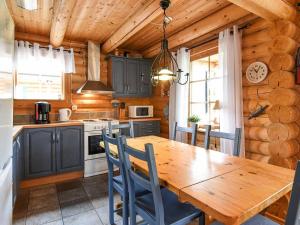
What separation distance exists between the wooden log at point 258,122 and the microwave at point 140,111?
6.88ft

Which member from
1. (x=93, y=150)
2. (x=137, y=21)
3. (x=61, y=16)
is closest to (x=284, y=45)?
(x=137, y=21)

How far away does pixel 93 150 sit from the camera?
11.3ft

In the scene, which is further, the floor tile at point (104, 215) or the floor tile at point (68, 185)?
the floor tile at point (68, 185)

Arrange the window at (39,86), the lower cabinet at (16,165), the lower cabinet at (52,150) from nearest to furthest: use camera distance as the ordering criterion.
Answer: the lower cabinet at (16,165)
the lower cabinet at (52,150)
the window at (39,86)

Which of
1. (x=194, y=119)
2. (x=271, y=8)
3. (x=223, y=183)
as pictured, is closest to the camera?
(x=223, y=183)

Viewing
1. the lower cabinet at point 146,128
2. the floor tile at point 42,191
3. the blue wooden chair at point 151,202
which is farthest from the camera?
the lower cabinet at point 146,128

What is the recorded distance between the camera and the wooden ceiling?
7.80ft

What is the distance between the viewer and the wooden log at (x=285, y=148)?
201 cm

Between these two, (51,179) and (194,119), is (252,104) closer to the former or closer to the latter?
(194,119)

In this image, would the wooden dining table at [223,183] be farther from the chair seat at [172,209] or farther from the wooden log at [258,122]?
the wooden log at [258,122]

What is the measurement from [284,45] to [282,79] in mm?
342

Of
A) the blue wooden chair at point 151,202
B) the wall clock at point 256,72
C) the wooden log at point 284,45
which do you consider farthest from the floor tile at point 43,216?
the wooden log at point 284,45

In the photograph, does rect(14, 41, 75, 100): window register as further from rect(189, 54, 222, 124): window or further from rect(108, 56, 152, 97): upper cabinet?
rect(189, 54, 222, 124): window

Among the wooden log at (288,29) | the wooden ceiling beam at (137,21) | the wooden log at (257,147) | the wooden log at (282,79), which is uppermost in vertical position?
the wooden ceiling beam at (137,21)
